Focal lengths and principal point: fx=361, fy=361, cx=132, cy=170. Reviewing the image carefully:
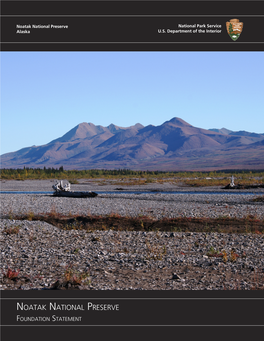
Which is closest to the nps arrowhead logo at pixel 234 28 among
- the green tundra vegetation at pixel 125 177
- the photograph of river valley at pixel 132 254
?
the photograph of river valley at pixel 132 254

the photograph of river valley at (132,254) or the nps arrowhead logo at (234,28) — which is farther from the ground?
the nps arrowhead logo at (234,28)

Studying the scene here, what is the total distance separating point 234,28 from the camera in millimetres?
10242

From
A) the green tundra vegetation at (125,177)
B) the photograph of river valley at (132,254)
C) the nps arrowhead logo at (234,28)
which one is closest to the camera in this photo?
Result: the nps arrowhead logo at (234,28)

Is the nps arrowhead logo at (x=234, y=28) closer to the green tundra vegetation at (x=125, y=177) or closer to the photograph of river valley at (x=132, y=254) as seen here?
the photograph of river valley at (x=132, y=254)

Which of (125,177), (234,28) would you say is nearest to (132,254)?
(234,28)

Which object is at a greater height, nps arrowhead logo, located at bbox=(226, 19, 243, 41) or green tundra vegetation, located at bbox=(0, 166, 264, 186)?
nps arrowhead logo, located at bbox=(226, 19, 243, 41)

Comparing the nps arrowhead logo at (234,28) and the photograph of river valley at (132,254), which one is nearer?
the nps arrowhead logo at (234,28)

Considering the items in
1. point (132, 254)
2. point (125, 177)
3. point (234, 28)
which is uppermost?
point (234, 28)

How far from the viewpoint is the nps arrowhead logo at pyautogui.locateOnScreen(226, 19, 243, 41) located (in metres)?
10.2

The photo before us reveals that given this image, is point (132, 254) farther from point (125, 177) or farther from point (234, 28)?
point (125, 177)

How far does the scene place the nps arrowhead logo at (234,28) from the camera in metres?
10.2

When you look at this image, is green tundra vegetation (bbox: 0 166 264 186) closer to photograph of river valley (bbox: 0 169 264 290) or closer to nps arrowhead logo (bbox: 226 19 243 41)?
photograph of river valley (bbox: 0 169 264 290)

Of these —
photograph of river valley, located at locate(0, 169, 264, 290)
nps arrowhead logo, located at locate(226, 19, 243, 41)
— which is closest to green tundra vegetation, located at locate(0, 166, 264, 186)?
photograph of river valley, located at locate(0, 169, 264, 290)
